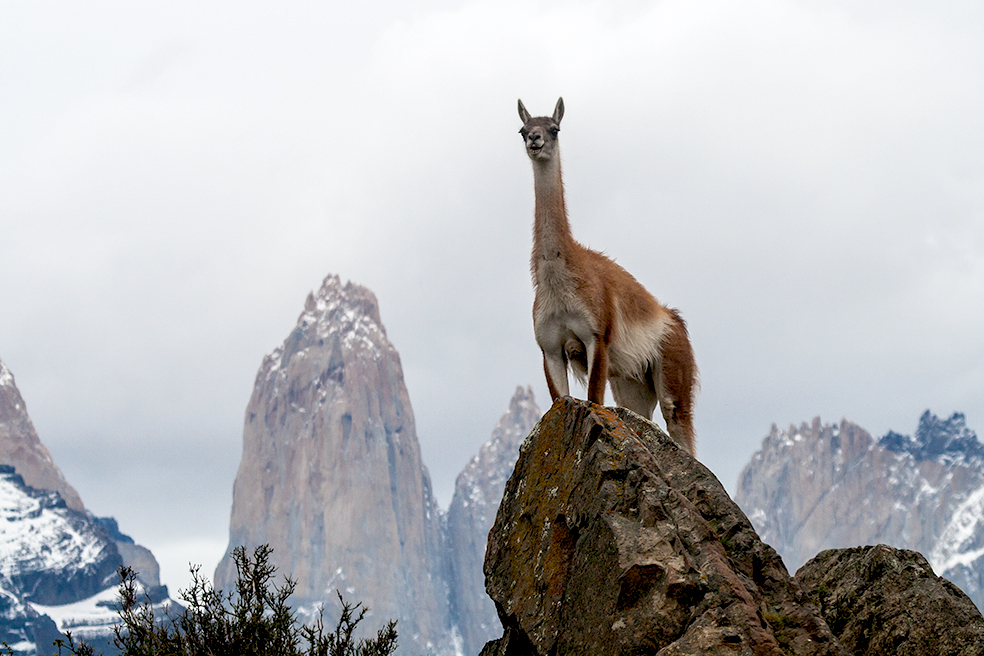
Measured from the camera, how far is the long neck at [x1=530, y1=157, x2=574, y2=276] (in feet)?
45.2

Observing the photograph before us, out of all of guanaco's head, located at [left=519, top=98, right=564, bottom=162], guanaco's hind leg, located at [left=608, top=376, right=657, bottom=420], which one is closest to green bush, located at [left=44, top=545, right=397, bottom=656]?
guanaco's hind leg, located at [left=608, top=376, right=657, bottom=420]

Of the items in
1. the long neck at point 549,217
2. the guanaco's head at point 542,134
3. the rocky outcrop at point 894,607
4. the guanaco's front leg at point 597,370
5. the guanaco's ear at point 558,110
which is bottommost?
the rocky outcrop at point 894,607

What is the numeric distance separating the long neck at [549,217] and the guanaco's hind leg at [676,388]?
6.68 ft

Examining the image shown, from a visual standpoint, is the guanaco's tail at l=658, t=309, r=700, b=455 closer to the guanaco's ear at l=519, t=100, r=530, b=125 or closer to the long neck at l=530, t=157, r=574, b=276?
the long neck at l=530, t=157, r=574, b=276

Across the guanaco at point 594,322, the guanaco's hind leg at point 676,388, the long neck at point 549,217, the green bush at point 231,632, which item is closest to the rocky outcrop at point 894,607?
the guanaco at point 594,322

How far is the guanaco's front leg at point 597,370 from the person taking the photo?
1305cm

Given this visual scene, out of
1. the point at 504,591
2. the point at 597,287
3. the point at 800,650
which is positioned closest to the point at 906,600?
the point at 800,650

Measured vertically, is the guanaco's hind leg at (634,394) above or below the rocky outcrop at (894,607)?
above

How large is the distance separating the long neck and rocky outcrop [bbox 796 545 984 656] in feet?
15.5

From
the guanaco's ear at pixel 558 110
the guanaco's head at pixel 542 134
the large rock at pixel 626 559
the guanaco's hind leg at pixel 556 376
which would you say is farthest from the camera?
the guanaco's ear at pixel 558 110

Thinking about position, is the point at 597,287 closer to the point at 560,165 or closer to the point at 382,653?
the point at 560,165

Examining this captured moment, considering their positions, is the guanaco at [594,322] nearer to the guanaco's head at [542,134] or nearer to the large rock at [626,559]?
the guanaco's head at [542,134]

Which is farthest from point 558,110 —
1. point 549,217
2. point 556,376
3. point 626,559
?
point 626,559

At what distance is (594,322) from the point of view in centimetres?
1330
